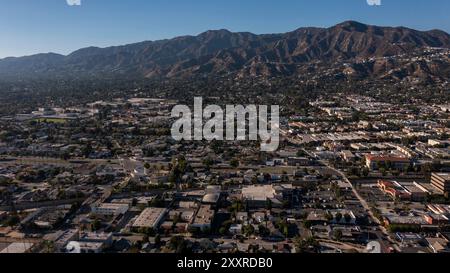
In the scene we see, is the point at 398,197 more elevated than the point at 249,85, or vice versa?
the point at 249,85

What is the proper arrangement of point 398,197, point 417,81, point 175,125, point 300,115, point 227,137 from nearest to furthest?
point 398,197, point 227,137, point 175,125, point 300,115, point 417,81

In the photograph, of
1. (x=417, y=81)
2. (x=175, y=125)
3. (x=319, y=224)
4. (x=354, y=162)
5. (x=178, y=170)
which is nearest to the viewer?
(x=319, y=224)

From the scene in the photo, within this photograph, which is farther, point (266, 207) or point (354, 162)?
point (354, 162)

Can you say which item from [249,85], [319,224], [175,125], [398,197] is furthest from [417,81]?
[319,224]

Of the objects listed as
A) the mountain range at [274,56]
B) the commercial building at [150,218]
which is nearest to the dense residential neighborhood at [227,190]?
the commercial building at [150,218]

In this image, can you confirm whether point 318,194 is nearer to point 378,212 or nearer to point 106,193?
point 378,212
